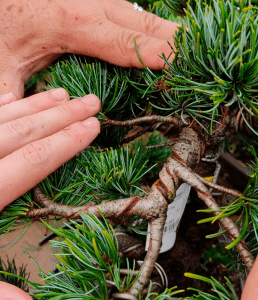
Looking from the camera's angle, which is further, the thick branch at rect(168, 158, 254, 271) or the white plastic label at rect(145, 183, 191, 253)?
the white plastic label at rect(145, 183, 191, 253)

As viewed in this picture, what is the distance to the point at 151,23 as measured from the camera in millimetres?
459

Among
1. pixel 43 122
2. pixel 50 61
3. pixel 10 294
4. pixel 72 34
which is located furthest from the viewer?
pixel 50 61

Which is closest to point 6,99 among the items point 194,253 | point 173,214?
point 173,214

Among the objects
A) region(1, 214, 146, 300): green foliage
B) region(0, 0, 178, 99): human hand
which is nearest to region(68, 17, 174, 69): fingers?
region(0, 0, 178, 99): human hand

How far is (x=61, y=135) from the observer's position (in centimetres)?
32

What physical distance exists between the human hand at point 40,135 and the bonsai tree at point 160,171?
0.08 feet

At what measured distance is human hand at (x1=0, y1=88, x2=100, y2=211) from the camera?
0.90ft

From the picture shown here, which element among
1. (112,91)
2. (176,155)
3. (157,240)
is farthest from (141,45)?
(157,240)

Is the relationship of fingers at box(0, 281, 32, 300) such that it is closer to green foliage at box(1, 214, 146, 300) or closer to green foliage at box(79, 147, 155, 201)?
green foliage at box(1, 214, 146, 300)

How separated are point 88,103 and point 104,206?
15 centimetres

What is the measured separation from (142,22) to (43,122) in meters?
0.30

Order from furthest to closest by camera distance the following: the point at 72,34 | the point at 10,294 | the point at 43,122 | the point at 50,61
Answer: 1. the point at 50,61
2. the point at 72,34
3. the point at 43,122
4. the point at 10,294

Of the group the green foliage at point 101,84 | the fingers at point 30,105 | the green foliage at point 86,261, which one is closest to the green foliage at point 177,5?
the green foliage at point 101,84

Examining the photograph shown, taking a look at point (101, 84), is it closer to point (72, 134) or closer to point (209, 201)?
point (72, 134)
